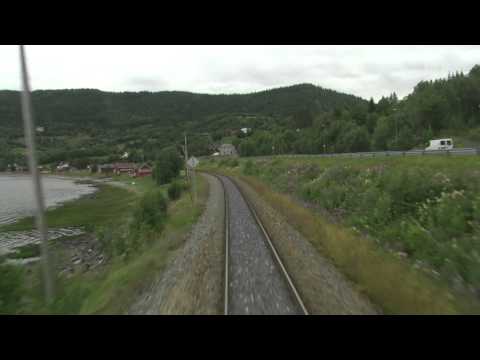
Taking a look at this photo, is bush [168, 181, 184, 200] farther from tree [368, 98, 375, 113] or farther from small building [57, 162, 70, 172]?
small building [57, 162, 70, 172]

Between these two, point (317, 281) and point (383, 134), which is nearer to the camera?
point (317, 281)

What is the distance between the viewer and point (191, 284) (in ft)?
24.0

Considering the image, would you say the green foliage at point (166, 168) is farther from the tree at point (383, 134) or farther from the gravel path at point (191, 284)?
the gravel path at point (191, 284)

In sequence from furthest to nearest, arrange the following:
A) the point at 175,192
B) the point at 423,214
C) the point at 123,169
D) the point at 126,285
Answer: the point at 123,169 < the point at 175,192 < the point at 423,214 < the point at 126,285

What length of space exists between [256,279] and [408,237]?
16.3 ft

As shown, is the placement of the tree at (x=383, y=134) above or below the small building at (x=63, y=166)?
above

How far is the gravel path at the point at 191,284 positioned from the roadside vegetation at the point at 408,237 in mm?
3426

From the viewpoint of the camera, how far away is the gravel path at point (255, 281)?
19.7 ft

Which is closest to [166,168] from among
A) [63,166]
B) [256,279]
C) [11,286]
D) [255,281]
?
[11,286]

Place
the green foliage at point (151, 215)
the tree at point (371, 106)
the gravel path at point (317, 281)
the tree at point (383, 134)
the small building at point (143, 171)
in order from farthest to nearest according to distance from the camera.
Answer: the tree at point (371, 106) < the small building at point (143, 171) < the tree at point (383, 134) < the green foliage at point (151, 215) < the gravel path at point (317, 281)

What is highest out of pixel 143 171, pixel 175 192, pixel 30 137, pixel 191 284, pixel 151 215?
pixel 30 137

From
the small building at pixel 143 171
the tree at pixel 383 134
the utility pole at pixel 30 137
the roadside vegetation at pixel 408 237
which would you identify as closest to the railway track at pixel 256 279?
the roadside vegetation at pixel 408 237

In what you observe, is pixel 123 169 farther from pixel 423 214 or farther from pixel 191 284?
pixel 423 214
